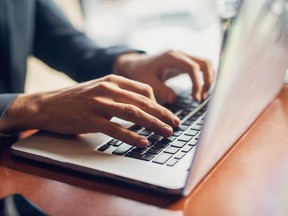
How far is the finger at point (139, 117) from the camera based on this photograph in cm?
59

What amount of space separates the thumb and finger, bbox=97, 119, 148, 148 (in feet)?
0.67

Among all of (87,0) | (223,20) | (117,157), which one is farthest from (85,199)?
(87,0)

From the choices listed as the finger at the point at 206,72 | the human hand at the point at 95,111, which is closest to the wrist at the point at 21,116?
the human hand at the point at 95,111

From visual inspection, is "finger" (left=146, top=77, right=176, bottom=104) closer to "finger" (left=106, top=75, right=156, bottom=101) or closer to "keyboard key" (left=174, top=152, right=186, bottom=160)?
"finger" (left=106, top=75, right=156, bottom=101)

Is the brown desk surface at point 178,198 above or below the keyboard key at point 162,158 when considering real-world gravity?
below

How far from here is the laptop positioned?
16.8 inches

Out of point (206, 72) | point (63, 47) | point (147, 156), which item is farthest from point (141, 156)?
point (63, 47)

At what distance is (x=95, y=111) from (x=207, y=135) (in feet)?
0.71

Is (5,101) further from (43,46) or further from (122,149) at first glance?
(43,46)

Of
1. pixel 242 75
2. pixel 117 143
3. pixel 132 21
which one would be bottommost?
pixel 132 21

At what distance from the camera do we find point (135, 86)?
67 cm

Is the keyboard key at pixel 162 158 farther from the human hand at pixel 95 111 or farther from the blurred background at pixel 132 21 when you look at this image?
the blurred background at pixel 132 21

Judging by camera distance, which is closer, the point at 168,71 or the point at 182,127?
the point at 182,127

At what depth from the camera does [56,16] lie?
1.09m
